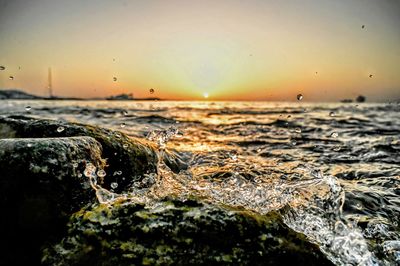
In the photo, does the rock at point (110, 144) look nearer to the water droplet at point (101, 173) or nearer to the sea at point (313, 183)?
the water droplet at point (101, 173)

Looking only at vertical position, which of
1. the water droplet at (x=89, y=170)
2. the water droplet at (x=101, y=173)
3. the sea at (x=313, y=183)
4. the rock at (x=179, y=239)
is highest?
the water droplet at (x=89, y=170)

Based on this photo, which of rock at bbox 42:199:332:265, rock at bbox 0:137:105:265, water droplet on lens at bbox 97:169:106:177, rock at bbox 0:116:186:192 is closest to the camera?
rock at bbox 42:199:332:265

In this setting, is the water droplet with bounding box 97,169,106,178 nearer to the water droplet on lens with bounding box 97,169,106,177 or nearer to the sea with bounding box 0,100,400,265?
the water droplet on lens with bounding box 97,169,106,177

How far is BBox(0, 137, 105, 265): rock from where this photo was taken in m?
2.59

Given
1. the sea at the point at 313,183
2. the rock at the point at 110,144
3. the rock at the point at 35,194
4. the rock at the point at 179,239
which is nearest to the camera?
the rock at the point at 179,239

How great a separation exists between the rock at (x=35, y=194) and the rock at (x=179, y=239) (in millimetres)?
262

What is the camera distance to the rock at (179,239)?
2209 millimetres

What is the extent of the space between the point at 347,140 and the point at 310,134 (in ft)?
5.17

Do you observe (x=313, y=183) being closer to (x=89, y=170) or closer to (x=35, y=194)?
(x=89, y=170)

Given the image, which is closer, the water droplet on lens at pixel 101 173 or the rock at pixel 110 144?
the water droplet on lens at pixel 101 173

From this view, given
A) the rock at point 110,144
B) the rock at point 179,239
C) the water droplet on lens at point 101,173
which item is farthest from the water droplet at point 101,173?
the rock at point 179,239

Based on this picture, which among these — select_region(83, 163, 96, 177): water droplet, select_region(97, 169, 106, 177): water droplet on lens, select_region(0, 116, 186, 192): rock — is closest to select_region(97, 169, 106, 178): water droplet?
select_region(97, 169, 106, 177): water droplet on lens

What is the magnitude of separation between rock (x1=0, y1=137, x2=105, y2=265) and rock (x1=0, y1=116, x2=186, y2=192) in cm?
85

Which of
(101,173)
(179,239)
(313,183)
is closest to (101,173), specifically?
(101,173)
